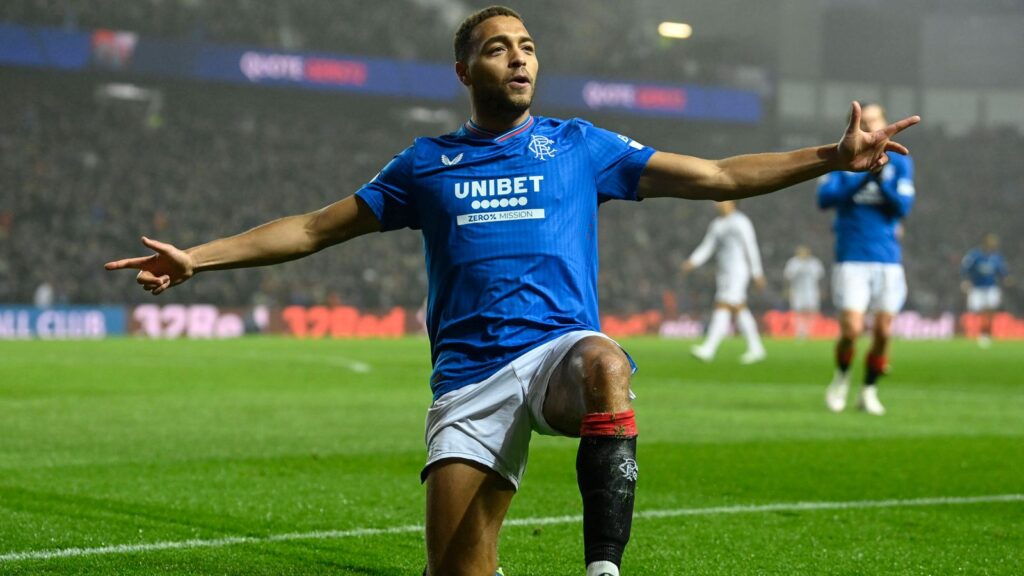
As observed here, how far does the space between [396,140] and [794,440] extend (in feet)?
114

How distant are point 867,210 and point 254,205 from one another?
26.7 m

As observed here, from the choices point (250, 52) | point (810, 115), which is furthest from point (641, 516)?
point (810, 115)

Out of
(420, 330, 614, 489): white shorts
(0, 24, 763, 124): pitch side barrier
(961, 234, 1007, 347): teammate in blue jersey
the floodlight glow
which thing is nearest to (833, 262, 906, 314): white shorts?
(420, 330, 614, 489): white shorts

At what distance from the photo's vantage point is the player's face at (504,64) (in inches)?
149

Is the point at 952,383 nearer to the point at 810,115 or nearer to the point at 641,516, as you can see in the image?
the point at 641,516

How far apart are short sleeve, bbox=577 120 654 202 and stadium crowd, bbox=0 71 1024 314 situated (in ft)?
88.4

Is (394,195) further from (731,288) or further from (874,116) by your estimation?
(731,288)

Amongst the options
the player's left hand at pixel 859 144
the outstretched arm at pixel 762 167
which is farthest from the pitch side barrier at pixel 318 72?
the player's left hand at pixel 859 144

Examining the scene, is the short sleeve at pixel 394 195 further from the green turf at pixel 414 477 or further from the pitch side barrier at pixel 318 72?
the pitch side barrier at pixel 318 72

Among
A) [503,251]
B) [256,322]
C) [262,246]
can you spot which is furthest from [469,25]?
[256,322]

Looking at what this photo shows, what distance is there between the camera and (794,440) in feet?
28.3

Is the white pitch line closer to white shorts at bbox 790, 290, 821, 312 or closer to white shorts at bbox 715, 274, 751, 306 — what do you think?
white shorts at bbox 715, 274, 751, 306

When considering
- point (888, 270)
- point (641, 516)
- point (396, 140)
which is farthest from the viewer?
point (396, 140)

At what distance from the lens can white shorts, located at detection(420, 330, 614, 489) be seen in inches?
141
